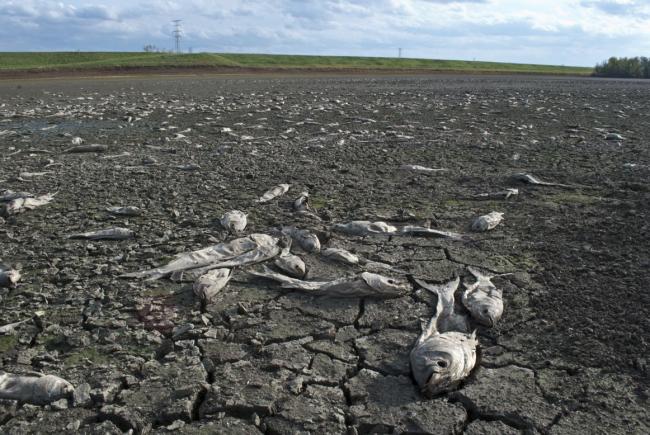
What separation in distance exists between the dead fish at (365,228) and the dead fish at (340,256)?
51 centimetres

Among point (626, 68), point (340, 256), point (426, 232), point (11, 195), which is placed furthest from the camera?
point (626, 68)

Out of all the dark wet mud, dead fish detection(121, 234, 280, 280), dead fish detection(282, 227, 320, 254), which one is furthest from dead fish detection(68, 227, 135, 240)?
dead fish detection(282, 227, 320, 254)

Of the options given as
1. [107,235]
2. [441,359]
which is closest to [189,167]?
[107,235]

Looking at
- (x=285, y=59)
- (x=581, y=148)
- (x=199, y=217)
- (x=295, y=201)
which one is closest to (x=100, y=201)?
(x=199, y=217)

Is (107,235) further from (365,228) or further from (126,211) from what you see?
(365,228)

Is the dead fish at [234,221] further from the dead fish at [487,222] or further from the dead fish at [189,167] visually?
the dead fish at [189,167]

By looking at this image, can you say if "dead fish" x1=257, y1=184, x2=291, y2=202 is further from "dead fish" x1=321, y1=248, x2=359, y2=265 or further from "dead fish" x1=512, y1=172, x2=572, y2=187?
"dead fish" x1=512, y1=172, x2=572, y2=187

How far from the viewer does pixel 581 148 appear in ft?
29.7

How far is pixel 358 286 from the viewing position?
366cm

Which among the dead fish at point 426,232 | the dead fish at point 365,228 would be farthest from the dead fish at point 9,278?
the dead fish at point 426,232

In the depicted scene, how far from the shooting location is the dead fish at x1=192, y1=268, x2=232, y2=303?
3.56 m

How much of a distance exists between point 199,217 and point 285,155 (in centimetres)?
337

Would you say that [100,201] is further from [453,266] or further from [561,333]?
[561,333]

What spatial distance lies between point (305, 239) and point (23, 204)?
125 inches
